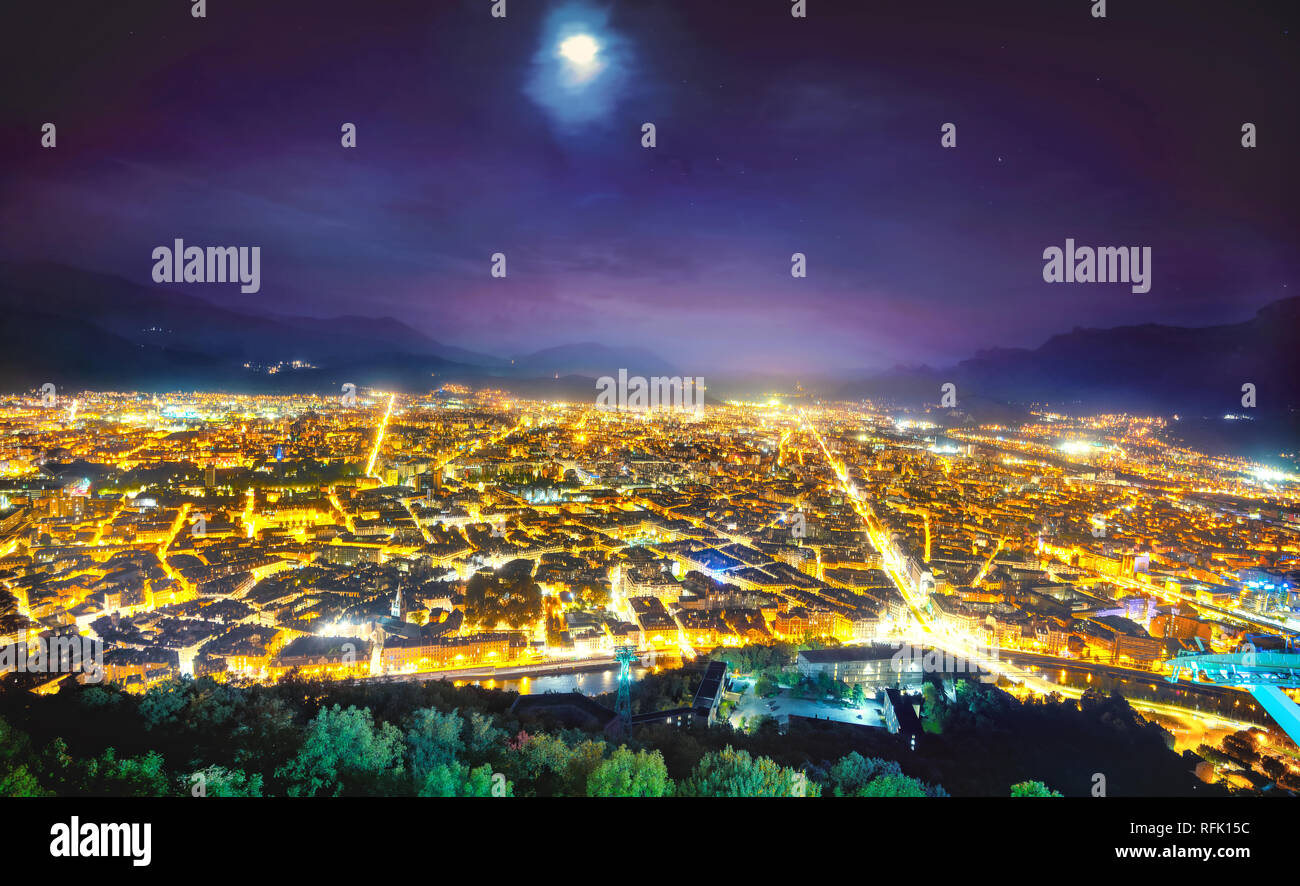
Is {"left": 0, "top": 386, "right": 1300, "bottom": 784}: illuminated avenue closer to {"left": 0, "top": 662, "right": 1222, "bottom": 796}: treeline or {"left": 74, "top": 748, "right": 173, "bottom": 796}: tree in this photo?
{"left": 0, "top": 662, "right": 1222, "bottom": 796}: treeline

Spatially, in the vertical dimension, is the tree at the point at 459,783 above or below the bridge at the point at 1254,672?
above

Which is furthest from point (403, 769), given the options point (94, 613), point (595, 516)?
point (595, 516)

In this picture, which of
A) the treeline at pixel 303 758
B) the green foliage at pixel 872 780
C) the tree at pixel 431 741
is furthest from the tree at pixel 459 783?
the green foliage at pixel 872 780

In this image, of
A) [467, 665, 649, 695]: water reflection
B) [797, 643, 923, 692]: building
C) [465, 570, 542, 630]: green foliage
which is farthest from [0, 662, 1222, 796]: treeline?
[465, 570, 542, 630]: green foliage

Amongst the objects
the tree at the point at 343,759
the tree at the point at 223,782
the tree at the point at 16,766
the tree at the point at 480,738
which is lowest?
the tree at the point at 480,738

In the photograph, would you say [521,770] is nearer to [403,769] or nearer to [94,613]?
[403,769]

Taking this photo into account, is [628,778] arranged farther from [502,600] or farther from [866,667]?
[502,600]

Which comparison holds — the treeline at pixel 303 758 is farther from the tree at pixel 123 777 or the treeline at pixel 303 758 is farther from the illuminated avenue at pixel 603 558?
the illuminated avenue at pixel 603 558
